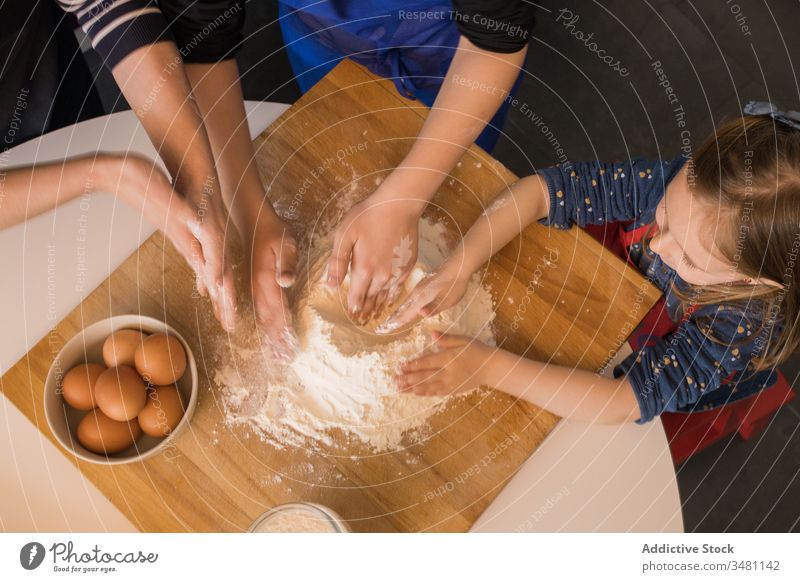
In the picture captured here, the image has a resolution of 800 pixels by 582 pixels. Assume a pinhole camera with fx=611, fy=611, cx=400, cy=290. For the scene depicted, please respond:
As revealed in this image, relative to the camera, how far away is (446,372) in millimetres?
583

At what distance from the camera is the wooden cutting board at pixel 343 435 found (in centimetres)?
56

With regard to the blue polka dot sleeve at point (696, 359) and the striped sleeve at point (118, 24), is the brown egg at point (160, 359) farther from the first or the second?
the blue polka dot sleeve at point (696, 359)

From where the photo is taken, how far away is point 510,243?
0.63 m

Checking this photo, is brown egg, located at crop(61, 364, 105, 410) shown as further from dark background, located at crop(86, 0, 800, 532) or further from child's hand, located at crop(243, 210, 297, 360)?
dark background, located at crop(86, 0, 800, 532)

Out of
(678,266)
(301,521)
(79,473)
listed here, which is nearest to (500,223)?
(678,266)

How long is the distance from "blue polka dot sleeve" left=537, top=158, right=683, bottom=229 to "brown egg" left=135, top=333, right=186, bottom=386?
1.36ft

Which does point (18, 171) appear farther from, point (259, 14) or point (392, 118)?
point (259, 14)

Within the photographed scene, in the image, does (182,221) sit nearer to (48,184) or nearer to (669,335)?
(48,184)

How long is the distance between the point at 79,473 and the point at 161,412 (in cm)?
11

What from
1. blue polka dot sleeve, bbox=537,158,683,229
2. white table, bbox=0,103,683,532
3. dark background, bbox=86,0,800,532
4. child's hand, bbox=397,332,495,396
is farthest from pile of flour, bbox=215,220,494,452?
dark background, bbox=86,0,800,532

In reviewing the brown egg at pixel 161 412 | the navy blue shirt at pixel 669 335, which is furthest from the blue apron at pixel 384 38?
the brown egg at pixel 161 412

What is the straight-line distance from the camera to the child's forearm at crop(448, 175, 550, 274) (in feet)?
1.99

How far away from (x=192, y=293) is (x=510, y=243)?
0.32 m
